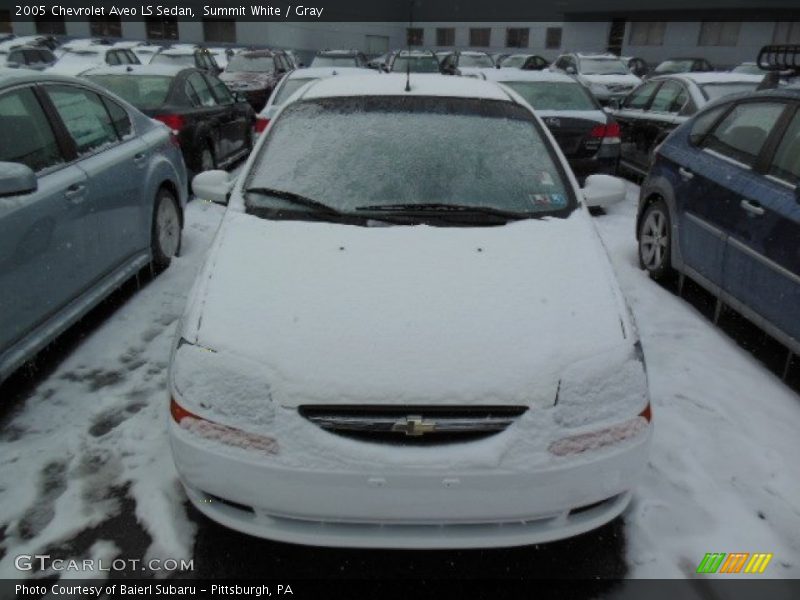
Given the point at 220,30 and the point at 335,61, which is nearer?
the point at 335,61

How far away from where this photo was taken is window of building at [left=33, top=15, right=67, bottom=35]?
4231 centimetres

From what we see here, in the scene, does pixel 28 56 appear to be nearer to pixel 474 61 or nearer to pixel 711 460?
pixel 474 61

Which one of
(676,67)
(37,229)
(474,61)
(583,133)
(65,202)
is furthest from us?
(474,61)

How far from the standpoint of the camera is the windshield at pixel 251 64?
17.1 m

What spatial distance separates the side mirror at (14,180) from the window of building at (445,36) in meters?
56.4

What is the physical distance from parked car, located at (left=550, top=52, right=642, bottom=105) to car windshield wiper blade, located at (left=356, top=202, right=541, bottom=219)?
14123 mm

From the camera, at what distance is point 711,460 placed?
320cm

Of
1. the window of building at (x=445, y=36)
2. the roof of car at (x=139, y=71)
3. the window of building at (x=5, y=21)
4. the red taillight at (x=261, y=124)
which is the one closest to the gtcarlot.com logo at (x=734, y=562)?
the red taillight at (x=261, y=124)

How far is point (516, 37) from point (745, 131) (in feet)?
172

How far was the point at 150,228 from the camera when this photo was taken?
16.9 feet

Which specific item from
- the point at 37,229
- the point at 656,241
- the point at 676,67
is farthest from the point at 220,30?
the point at 37,229

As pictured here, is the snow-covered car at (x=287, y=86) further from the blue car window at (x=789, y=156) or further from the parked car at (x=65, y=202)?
the blue car window at (x=789, y=156)

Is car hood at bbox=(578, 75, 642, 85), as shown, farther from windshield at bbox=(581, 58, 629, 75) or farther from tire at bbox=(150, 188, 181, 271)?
tire at bbox=(150, 188, 181, 271)

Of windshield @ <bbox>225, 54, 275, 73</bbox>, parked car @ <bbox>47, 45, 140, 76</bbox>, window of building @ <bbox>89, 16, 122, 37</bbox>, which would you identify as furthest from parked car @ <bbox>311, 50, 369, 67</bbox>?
window of building @ <bbox>89, 16, 122, 37</bbox>
